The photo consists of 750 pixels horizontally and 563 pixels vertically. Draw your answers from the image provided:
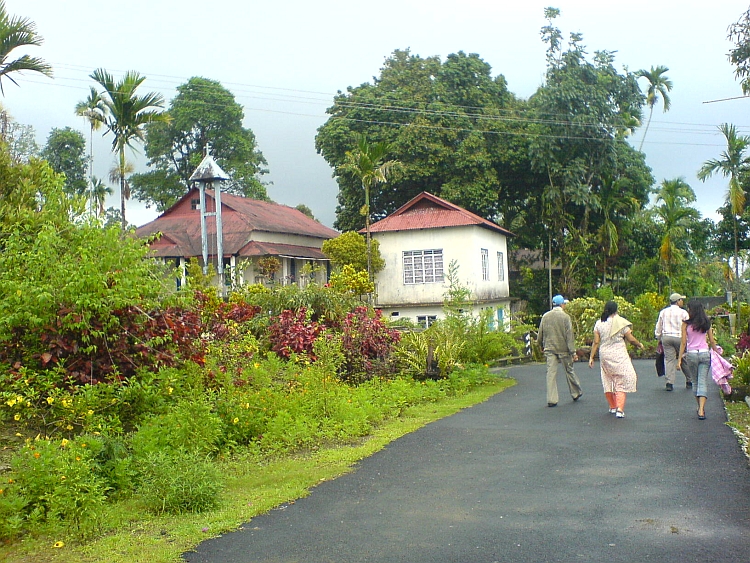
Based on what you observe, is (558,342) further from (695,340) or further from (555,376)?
(695,340)

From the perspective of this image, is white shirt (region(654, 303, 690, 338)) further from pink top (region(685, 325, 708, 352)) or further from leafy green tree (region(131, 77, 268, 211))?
leafy green tree (region(131, 77, 268, 211))

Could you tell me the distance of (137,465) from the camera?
804cm

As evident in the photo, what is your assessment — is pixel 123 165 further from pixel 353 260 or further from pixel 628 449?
pixel 628 449

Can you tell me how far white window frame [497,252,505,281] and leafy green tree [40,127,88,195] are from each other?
27106 millimetres

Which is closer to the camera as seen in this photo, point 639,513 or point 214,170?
point 639,513

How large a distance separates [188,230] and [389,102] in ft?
39.6

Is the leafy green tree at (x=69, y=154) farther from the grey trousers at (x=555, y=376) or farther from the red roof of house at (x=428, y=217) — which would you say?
the grey trousers at (x=555, y=376)

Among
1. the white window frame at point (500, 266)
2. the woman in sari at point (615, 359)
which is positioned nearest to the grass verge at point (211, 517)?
the woman in sari at point (615, 359)

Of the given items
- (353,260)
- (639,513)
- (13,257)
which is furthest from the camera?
(353,260)

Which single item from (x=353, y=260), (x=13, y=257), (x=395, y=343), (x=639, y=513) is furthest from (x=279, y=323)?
(x=353, y=260)

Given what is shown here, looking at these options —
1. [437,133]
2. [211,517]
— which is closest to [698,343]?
[211,517]

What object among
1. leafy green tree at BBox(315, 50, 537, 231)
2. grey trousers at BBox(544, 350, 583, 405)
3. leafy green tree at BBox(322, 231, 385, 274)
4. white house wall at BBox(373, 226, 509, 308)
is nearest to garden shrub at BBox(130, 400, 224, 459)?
grey trousers at BBox(544, 350, 583, 405)

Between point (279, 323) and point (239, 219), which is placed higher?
point (239, 219)

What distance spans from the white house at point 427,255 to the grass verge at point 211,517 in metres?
27.9
